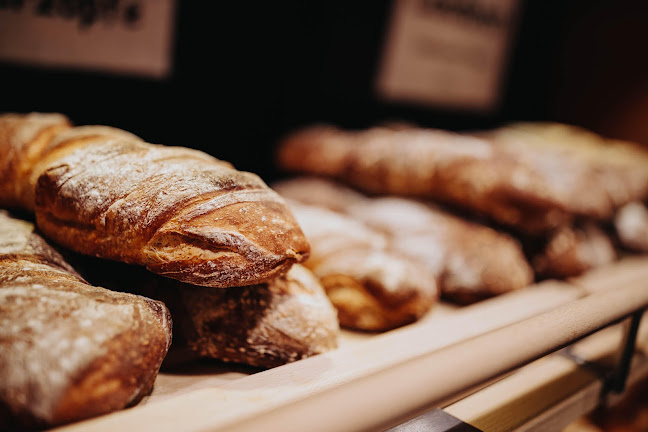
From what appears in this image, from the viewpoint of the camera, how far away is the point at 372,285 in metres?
1.35

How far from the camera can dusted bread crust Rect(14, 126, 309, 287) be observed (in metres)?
0.96

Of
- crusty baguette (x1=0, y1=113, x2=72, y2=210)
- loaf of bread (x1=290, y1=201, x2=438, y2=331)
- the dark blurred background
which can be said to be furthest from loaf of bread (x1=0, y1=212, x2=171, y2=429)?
the dark blurred background

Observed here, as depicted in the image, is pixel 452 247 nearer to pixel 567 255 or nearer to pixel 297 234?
pixel 567 255

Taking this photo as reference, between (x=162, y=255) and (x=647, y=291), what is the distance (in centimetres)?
107

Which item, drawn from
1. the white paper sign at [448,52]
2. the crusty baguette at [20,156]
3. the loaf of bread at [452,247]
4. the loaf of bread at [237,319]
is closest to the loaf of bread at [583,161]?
the loaf of bread at [452,247]

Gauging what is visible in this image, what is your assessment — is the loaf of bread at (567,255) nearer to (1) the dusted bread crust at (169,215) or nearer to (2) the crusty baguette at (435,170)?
(2) the crusty baguette at (435,170)

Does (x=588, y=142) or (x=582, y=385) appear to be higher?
(x=588, y=142)

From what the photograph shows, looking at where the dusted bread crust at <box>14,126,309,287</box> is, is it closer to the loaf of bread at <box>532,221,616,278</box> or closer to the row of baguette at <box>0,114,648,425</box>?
the row of baguette at <box>0,114,648,425</box>

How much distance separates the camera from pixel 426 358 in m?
0.70

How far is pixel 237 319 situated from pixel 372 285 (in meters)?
0.43

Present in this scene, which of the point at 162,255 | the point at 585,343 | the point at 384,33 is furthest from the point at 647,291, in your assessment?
the point at 384,33

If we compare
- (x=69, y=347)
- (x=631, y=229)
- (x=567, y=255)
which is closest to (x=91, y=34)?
(x=69, y=347)

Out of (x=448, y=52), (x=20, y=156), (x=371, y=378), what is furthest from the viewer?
(x=448, y=52)

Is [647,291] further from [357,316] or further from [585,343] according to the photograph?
[357,316]
